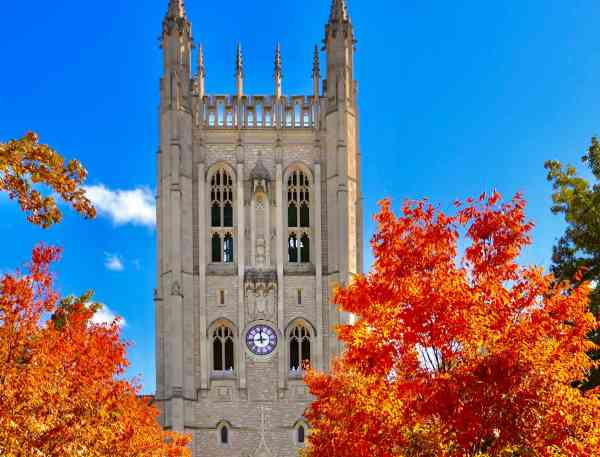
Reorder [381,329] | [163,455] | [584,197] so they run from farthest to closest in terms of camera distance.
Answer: [163,455] → [584,197] → [381,329]

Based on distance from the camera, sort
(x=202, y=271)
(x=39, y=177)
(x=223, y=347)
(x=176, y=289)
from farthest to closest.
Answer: (x=202, y=271), (x=223, y=347), (x=176, y=289), (x=39, y=177)

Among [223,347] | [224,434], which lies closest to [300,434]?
[224,434]

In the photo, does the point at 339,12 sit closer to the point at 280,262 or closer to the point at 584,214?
the point at 280,262

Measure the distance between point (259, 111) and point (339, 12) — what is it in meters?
6.85

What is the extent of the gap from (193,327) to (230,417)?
4.68m

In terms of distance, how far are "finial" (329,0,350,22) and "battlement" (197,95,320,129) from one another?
453 cm

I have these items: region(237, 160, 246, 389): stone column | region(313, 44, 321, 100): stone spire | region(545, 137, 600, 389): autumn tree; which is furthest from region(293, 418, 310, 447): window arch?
region(545, 137, 600, 389): autumn tree

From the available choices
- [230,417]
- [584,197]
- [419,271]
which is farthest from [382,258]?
[230,417]

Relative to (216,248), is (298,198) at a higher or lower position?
A: higher

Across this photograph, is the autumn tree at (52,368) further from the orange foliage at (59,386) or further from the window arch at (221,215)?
the window arch at (221,215)

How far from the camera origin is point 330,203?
5512cm

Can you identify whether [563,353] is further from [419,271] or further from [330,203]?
[330,203]

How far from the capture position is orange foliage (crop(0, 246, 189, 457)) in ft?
72.7

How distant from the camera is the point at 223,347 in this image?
53.4m
